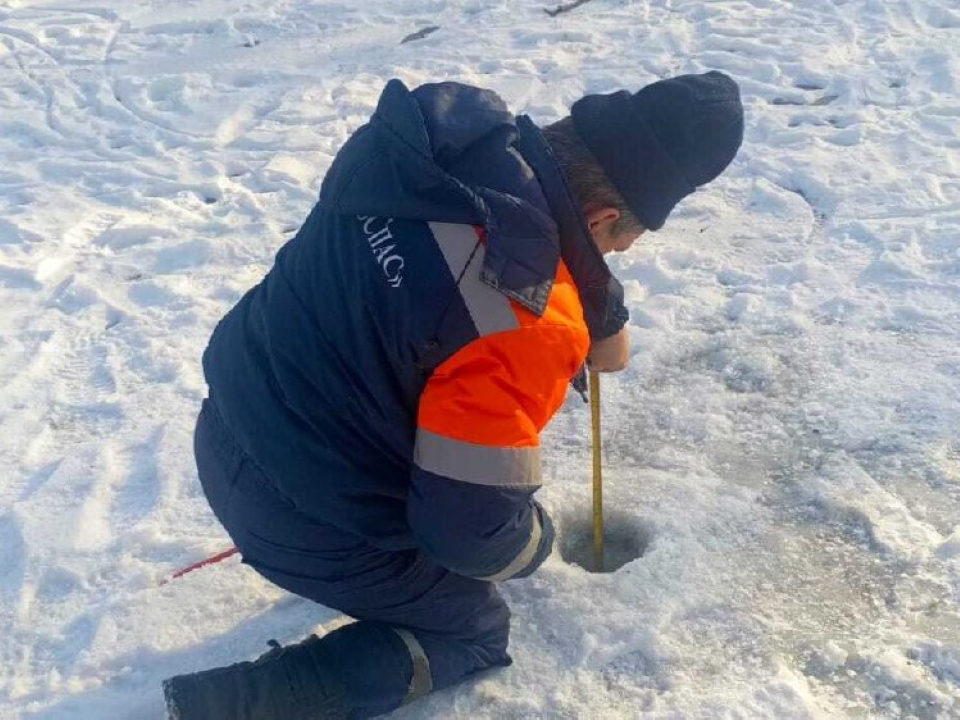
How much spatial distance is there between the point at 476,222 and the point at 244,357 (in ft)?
2.04

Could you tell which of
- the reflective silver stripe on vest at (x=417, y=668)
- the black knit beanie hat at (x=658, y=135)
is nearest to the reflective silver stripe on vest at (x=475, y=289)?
the black knit beanie hat at (x=658, y=135)

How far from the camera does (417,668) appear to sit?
228 centimetres

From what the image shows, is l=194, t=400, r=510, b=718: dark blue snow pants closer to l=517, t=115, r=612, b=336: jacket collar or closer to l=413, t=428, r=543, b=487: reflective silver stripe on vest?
l=413, t=428, r=543, b=487: reflective silver stripe on vest

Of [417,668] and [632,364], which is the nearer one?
[417,668]

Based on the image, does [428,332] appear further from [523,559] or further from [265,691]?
[265,691]

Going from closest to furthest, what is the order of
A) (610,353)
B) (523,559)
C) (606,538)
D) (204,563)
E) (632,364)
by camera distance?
(523,559) → (610,353) → (204,563) → (606,538) → (632,364)

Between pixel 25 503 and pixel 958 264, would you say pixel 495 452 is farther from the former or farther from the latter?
pixel 958 264

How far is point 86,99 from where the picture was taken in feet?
18.5

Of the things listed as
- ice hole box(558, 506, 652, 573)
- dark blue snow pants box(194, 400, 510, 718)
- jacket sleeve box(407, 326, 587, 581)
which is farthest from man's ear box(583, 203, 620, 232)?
ice hole box(558, 506, 652, 573)

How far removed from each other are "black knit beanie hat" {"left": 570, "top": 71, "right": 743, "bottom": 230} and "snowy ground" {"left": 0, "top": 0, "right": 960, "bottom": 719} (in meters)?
1.11

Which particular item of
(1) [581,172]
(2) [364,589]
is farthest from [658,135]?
(2) [364,589]

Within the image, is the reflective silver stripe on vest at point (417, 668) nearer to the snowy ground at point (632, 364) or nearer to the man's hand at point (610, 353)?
the snowy ground at point (632, 364)

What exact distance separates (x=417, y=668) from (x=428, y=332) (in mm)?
885

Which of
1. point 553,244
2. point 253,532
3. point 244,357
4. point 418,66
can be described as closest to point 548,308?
point 553,244
